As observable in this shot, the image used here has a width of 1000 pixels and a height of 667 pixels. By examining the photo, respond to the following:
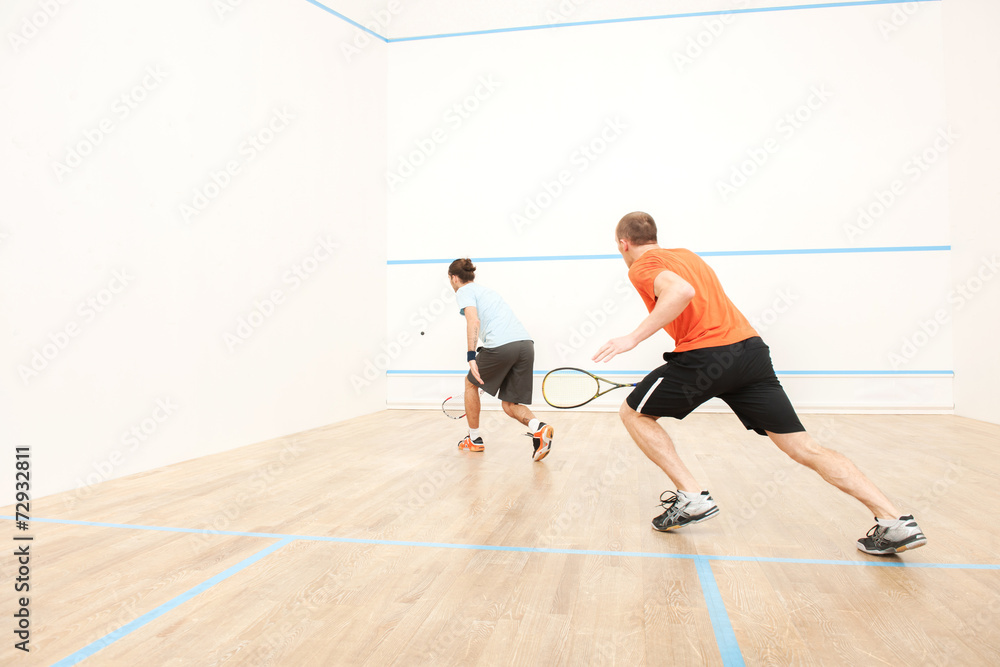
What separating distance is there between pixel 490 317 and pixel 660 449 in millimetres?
1548

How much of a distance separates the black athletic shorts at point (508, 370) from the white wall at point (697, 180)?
2194 millimetres

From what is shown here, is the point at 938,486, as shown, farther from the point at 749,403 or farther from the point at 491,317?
A: the point at 491,317

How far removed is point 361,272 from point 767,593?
4.45 metres

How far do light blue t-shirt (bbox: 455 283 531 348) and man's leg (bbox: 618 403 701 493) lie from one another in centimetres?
138

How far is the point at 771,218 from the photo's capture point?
17.6 feet

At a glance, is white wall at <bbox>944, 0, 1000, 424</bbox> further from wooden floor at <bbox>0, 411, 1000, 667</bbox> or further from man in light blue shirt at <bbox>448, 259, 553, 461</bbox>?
man in light blue shirt at <bbox>448, 259, 553, 461</bbox>

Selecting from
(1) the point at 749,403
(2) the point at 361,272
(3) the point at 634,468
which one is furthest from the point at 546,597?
(2) the point at 361,272

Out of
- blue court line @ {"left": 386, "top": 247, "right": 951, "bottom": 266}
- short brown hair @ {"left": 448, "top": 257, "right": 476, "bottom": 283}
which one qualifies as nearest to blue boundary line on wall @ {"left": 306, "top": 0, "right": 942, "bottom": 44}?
blue court line @ {"left": 386, "top": 247, "right": 951, "bottom": 266}

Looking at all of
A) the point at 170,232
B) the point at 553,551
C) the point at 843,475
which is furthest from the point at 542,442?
the point at 170,232

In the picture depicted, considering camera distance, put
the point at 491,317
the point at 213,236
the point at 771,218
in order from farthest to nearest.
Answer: the point at 771,218
the point at 213,236
the point at 491,317

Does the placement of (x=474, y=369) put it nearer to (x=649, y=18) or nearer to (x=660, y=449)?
(x=660, y=449)

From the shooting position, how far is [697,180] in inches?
216

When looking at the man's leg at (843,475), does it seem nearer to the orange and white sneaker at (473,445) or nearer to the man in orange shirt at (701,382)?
the man in orange shirt at (701,382)

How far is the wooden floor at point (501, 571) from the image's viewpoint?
1288mm
